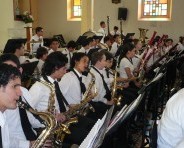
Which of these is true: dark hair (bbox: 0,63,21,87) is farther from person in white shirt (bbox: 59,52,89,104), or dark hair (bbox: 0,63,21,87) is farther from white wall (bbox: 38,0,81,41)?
white wall (bbox: 38,0,81,41)

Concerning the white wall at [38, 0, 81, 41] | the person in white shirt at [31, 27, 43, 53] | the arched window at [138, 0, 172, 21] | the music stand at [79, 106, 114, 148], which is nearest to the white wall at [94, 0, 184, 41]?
the arched window at [138, 0, 172, 21]

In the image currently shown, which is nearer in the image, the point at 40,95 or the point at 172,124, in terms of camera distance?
the point at 172,124

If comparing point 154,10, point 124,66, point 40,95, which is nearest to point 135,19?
point 154,10

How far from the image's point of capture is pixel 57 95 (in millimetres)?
3770

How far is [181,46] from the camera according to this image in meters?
11.7

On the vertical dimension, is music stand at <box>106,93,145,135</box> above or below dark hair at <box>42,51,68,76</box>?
below

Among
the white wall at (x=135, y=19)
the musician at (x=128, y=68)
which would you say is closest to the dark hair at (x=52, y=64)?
the musician at (x=128, y=68)

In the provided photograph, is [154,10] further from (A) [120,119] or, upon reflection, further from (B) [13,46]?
(A) [120,119]

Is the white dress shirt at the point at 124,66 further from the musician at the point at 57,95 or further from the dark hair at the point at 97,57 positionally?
the musician at the point at 57,95

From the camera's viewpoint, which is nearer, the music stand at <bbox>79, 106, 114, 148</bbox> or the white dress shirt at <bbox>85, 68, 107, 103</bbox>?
the music stand at <bbox>79, 106, 114, 148</bbox>

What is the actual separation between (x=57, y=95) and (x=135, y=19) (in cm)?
1104

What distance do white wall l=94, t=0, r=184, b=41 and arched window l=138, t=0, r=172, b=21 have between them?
0.78ft

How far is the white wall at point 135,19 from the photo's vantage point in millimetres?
13141

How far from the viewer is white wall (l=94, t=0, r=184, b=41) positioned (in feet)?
43.1
